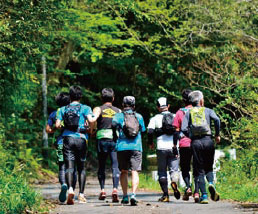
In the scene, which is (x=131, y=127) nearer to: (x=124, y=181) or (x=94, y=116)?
(x=94, y=116)

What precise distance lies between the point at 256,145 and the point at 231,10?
34.9 ft

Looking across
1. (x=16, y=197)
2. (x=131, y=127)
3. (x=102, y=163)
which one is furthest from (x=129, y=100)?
(x=16, y=197)

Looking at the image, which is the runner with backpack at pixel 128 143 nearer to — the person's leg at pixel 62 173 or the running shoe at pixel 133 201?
the running shoe at pixel 133 201

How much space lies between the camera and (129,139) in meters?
11.7

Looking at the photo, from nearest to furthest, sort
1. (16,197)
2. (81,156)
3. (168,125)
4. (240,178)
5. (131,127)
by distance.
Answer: (16,197)
(131,127)
(81,156)
(168,125)
(240,178)

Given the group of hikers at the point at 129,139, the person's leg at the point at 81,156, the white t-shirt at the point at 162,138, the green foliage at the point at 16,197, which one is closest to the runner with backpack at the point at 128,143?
the group of hikers at the point at 129,139

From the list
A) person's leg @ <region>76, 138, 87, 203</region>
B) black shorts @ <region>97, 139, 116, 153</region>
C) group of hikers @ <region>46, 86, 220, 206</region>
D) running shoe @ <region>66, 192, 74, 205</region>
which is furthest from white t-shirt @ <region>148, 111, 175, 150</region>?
running shoe @ <region>66, 192, 74, 205</region>

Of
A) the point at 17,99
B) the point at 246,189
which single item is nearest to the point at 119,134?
the point at 246,189

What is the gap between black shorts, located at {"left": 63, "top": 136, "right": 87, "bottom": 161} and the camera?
11695 millimetres

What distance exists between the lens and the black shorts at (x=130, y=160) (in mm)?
11711

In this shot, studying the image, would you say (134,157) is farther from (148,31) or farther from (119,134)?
(148,31)

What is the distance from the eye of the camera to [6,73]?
17.2 metres

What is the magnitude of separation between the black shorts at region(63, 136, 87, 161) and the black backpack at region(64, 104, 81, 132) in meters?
0.19

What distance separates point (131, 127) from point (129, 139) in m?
0.23
